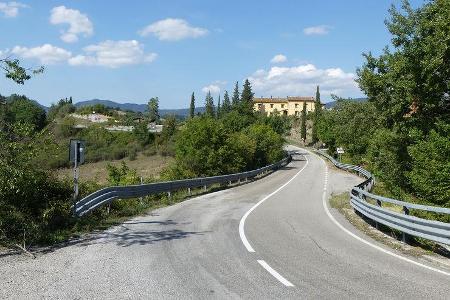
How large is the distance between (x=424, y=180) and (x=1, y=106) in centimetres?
2191

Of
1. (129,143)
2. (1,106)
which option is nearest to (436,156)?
(1,106)

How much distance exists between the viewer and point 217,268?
8.13 metres

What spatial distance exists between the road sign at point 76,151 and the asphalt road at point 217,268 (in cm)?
233

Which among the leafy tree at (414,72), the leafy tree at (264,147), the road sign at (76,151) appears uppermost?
the leafy tree at (414,72)

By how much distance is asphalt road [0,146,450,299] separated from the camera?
21.8 ft

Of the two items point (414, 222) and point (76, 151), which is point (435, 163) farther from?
point (76, 151)

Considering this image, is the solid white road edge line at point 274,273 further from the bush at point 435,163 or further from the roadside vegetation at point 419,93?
the bush at point 435,163

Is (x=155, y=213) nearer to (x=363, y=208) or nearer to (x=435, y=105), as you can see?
(x=363, y=208)

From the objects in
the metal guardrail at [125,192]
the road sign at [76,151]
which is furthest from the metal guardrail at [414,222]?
the road sign at [76,151]

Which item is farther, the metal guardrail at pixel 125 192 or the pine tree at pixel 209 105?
the pine tree at pixel 209 105

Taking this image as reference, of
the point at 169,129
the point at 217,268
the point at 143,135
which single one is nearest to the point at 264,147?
the point at 169,129

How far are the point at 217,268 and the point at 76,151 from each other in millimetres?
7092

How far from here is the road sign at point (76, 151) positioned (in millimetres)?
13375

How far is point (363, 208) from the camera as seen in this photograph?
15.5 m
